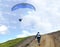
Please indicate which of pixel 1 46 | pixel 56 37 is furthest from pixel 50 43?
pixel 1 46

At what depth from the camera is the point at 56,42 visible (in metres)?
43.7

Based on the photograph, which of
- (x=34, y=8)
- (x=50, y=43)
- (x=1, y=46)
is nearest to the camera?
(x=34, y=8)

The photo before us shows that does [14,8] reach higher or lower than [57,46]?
higher

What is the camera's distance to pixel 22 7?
40062 mm

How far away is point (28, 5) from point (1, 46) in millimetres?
34349

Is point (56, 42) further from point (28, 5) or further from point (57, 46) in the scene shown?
point (28, 5)

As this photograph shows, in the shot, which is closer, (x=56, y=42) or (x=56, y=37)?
(x=56, y=42)

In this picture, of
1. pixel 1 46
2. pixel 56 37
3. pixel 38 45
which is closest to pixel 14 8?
pixel 38 45

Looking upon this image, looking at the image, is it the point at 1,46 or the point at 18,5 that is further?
the point at 1,46

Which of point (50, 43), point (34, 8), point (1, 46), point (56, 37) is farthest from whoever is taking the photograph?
point (1, 46)

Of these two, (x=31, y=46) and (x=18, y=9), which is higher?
(x=18, y=9)

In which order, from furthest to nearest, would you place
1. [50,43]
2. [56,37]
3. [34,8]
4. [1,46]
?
1. [1,46]
2. [56,37]
3. [50,43]
4. [34,8]

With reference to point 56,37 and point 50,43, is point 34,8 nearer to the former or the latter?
point 50,43

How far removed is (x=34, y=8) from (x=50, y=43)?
793 cm
